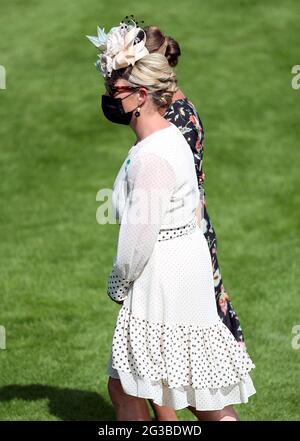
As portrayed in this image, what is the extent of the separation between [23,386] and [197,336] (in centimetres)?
250

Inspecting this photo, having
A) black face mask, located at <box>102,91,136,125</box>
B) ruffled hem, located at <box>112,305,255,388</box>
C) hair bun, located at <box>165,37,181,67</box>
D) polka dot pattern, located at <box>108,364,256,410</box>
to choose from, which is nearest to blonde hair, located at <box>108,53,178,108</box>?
black face mask, located at <box>102,91,136,125</box>

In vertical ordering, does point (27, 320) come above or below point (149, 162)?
below

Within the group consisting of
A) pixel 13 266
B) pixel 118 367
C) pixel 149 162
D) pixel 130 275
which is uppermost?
pixel 149 162

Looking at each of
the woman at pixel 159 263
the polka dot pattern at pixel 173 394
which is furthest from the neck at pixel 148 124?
the polka dot pattern at pixel 173 394

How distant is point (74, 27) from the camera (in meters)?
16.8

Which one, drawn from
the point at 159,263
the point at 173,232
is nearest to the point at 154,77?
the point at 173,232

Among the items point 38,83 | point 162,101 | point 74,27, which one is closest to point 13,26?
point 74,27

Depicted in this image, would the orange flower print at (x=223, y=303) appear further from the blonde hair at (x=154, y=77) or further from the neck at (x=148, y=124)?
the blonde hair at (x=154, y=77)

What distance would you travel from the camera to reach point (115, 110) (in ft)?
15.2

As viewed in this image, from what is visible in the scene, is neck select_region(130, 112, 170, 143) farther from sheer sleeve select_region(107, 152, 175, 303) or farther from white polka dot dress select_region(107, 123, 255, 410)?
sheer sleeve select_region(107, 152, 175, 303)

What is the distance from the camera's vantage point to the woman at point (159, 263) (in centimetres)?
447

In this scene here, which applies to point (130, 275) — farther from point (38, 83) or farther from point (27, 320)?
point (38, 83)

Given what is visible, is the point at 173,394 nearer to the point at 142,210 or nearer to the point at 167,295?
the point at 167,295

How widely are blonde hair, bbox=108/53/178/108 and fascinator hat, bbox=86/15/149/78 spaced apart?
0.04 metres
